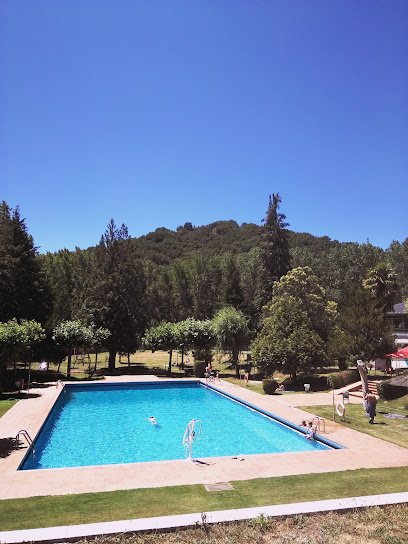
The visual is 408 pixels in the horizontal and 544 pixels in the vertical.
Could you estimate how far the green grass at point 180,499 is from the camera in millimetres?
7328

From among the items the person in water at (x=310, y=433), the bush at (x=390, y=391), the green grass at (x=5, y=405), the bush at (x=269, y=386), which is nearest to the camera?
the person in water at (x=310, y=433)

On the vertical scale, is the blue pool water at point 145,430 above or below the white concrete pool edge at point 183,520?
below

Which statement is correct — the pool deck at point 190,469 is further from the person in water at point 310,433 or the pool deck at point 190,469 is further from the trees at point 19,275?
the trees at point 19,275

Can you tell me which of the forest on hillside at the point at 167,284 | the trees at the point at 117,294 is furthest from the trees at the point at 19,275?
the trees at the point at 117,294

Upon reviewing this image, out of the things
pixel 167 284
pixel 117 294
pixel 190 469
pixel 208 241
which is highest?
pixel 208 241

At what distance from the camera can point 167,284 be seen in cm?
6381

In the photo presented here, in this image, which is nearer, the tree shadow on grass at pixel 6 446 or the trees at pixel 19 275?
the tree shadow on grass at pixel 6 446

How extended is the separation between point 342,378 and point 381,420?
25.6 feet

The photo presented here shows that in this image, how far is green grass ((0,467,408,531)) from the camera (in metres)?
7.33

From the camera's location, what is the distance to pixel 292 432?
16.2 meters

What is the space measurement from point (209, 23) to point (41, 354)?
24.6 metres

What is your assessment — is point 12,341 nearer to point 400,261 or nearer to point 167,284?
point 167,284

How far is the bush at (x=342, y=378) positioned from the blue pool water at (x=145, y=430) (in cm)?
610

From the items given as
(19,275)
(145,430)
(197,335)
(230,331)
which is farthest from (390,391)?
(19,275)
